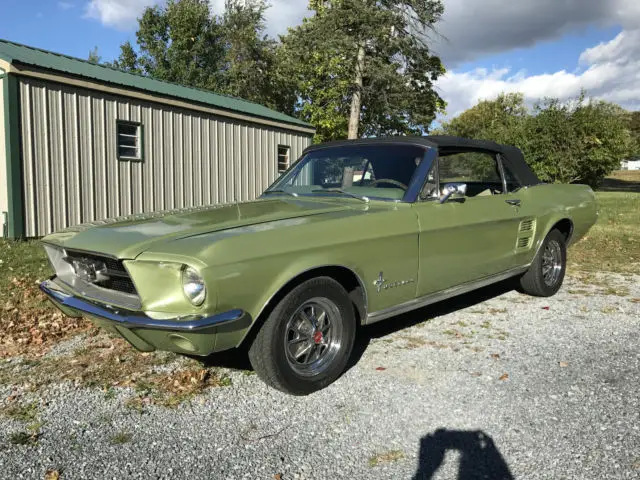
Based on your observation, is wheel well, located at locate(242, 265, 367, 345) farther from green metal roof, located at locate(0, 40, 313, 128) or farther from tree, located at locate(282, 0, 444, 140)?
tree, located at locate(282, 0, 444, 140)

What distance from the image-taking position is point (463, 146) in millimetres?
4520

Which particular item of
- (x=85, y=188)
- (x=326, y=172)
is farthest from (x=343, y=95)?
(x=326, y=172)

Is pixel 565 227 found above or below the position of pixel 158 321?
above

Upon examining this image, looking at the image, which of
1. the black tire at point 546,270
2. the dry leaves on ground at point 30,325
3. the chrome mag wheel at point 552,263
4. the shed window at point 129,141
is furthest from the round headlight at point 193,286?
the shed window at point 129,141

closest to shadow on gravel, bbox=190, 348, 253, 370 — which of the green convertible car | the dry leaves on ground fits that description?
the green convertible car

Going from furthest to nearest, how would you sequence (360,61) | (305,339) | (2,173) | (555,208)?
(360,61) < (2,173) < (555,208) < (305,339)

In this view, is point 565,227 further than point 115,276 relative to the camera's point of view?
Yes

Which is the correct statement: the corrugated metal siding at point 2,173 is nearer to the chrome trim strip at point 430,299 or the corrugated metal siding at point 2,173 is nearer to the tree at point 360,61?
the chrome trim strip at point 430,299

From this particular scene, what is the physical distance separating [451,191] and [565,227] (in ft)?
8.22

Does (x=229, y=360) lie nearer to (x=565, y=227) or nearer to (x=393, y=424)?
(x=393, y=424)

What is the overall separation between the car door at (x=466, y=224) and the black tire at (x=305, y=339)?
791mm

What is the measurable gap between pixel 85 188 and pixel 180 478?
912cm

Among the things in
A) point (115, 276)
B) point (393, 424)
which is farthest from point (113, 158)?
point (393, 424)

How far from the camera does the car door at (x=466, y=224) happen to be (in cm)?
378
